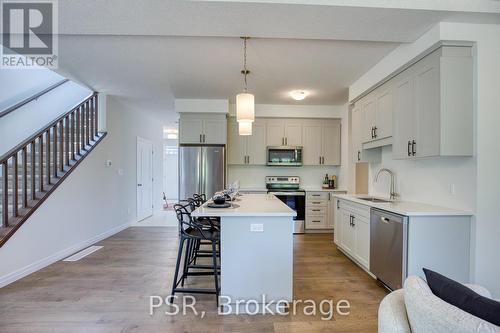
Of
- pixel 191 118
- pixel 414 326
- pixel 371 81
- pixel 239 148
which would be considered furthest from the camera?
pixel 239 148

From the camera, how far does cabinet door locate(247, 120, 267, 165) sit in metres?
5.38

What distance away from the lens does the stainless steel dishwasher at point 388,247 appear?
2.35 m

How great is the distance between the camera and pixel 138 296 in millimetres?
2508

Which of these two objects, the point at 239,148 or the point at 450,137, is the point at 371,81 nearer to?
the point at 450,137

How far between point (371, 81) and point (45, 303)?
180 inches

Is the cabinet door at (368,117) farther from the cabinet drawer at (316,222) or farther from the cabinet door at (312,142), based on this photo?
the cabinet drawer at (316,222)

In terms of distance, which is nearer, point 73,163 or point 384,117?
point 384,117

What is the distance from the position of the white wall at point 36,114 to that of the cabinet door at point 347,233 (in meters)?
4.98

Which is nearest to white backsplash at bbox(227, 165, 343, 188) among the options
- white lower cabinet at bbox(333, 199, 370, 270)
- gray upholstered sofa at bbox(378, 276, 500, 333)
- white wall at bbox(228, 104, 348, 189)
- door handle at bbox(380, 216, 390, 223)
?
white wall at bbox(228, 104, 348, 189)

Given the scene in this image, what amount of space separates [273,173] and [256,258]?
3485mm

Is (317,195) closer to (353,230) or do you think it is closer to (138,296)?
(353,230)

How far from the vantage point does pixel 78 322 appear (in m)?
2.09

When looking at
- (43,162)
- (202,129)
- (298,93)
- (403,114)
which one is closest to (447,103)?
(403,114)

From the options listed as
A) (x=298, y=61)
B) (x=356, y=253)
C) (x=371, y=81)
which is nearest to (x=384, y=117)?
(x=371, y=81)
